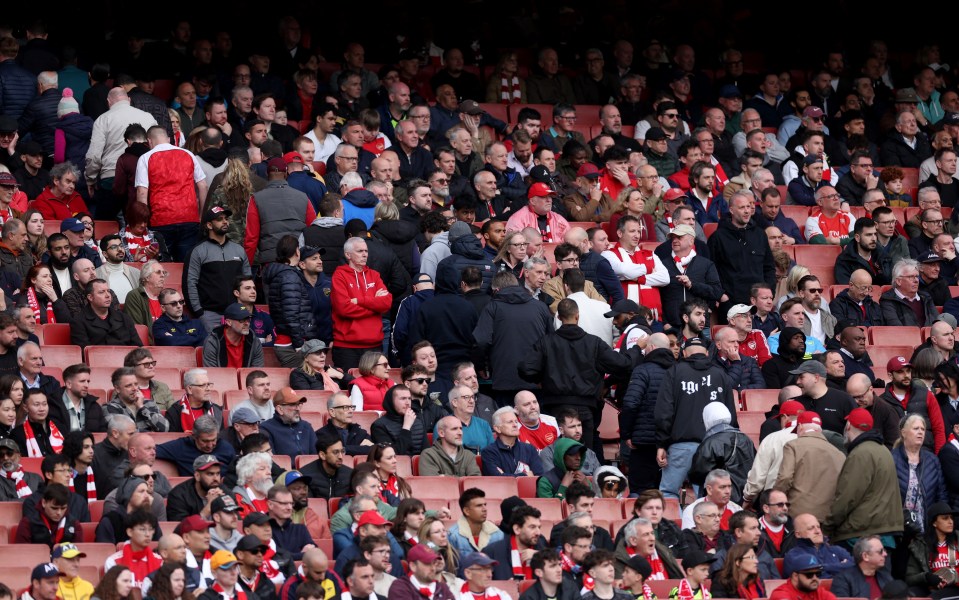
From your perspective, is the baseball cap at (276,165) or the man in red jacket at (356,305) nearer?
the man in red jacket at (356,305)

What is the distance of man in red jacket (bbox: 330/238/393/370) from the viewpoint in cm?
1438

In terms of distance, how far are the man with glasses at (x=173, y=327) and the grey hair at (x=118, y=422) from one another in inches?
71.1

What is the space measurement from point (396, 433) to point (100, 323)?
233 centimetres

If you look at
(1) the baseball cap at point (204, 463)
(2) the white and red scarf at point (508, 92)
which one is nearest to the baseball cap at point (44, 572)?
(1) the baseball cap at point (204, 463)

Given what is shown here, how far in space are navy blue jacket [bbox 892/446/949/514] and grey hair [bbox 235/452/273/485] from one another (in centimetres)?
417

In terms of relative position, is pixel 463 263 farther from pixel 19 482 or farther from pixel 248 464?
pixel 19 482

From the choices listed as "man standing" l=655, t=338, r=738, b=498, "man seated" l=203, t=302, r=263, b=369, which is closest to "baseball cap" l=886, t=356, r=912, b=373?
"man standing" l=655, t=338, r=738, b=498

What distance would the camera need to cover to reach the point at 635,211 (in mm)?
16281

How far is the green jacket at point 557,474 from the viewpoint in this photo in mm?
13016

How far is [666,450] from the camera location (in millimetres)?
13586

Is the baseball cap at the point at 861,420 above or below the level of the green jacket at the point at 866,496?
above

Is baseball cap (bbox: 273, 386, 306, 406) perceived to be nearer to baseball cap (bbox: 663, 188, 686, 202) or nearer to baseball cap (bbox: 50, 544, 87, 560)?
baseball cap (bbox: 50, 544, 87, 560)

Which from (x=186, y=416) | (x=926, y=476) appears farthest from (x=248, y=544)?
(x=926, y=476)

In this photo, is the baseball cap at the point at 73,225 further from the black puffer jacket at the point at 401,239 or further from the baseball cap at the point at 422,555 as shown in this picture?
the baseball cap at the point at 422,555
